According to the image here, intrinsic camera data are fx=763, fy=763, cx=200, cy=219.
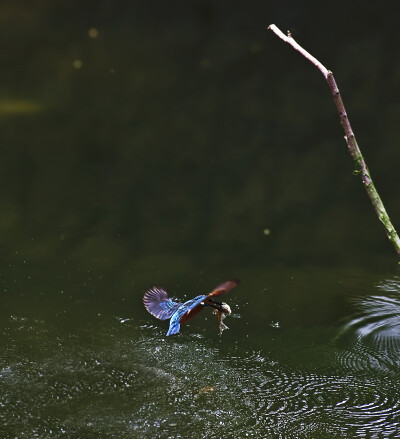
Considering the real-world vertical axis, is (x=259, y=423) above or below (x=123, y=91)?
below

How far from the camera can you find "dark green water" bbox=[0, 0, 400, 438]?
2086mm

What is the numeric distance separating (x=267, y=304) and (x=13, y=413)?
1.06 metres

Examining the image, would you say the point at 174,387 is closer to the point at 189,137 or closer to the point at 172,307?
the point at 172,307

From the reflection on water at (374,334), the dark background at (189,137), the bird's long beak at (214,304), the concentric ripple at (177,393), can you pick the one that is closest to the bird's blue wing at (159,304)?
the bird's long beak at (214,304)

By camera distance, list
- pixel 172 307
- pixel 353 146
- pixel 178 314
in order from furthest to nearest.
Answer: pixel 172 307
pixel 178 314
pixel 353 146

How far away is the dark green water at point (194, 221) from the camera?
2.09m

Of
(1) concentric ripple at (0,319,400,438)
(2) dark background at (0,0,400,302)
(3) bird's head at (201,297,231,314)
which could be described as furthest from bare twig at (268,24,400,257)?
(2) dark background at (0,0,400,302)

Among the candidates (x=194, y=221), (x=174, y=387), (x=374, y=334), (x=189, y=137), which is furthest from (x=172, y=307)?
(x=189, y=137)

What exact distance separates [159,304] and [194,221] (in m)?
1.43

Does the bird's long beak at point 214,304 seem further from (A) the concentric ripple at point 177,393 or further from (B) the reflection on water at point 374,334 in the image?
(B) the reflection on water at point 374,334

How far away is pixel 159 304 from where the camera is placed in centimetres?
208

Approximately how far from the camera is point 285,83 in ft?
17.4

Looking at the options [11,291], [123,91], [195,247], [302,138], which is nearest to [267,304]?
[195,247]

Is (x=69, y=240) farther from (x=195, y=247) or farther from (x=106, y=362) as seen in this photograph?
(x=106, y=362)
